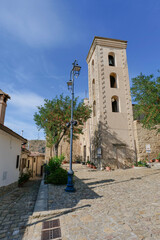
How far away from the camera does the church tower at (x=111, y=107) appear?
15.7m

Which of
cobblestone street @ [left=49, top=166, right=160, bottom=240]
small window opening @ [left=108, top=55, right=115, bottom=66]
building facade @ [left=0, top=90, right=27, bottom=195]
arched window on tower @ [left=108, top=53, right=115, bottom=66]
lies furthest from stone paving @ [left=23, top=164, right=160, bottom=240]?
arched window on tower @ [left=108, top=53, right=115, bottom=66]

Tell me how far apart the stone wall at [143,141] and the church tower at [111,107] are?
82cm

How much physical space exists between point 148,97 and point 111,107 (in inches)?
231

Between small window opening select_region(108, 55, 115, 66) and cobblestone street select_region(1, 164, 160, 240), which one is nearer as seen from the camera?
cobblestone street select_region(1, 164, 160, 240)

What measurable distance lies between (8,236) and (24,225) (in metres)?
0.47

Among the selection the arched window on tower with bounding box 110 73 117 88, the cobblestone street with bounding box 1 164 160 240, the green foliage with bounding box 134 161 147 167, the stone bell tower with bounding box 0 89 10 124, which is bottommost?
the cobblestone street with bounding box 1 164 160 240

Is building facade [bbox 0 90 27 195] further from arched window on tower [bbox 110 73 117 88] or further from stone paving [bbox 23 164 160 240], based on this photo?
arched window on tower [bbox 110 73 117 88]

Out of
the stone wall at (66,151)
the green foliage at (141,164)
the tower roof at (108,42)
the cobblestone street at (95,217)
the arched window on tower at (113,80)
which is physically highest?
the tower roof at (108,42)

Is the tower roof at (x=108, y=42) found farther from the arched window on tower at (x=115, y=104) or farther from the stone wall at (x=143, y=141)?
the stone wall at (x=143, y=141)

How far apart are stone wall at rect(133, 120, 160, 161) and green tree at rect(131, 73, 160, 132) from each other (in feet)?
17.7

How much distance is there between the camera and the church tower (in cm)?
1573

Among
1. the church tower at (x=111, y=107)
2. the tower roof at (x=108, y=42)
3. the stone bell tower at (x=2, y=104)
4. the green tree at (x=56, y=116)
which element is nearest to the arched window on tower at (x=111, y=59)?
the church tower at (x=111, y=107)

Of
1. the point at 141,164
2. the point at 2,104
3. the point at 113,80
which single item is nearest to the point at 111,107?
the point at 113,80

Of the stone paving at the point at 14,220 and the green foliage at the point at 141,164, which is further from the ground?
the green foliage at the point at 141,164
